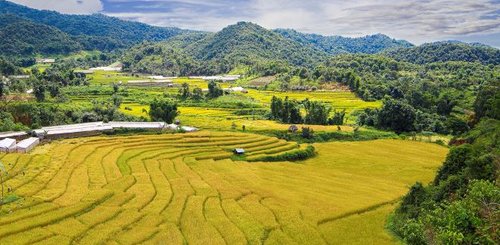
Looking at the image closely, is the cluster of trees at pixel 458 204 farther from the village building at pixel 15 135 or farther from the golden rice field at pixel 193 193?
the village building at pixel 15 135

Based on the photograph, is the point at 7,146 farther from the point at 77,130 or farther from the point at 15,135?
the point at 77,130

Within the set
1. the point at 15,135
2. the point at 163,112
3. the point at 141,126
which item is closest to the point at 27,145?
the point at 15,135

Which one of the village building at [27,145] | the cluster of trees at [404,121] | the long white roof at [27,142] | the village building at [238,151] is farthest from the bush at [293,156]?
the cluster of trees at [404,121]

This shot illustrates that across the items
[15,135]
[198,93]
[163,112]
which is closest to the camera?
[15,135]

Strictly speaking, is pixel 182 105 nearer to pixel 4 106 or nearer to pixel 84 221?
pixel 4 106

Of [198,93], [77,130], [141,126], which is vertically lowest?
[198,93]

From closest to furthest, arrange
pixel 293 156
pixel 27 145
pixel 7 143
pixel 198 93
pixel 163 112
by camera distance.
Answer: pixel 27 145 → pixel 7 143 → pixel 293 156 → pixel 163 112 → pixel 198 93

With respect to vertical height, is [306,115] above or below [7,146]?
below

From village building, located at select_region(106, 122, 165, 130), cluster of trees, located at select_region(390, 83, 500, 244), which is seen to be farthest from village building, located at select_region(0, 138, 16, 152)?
cluster of trees, located at select_region(390, 83, 500, 244)
